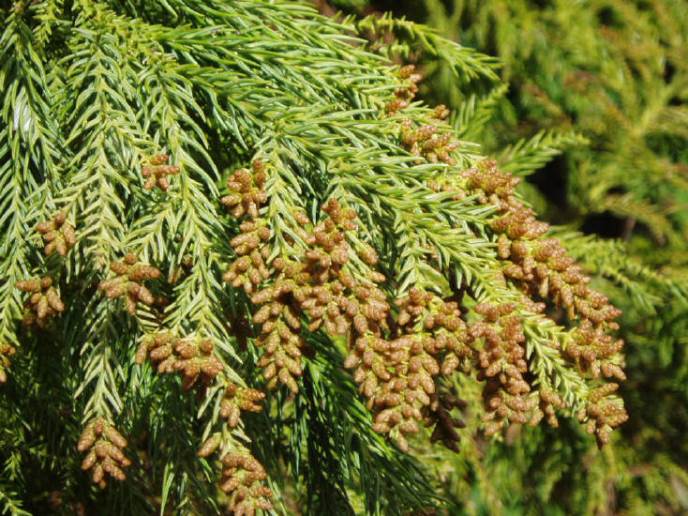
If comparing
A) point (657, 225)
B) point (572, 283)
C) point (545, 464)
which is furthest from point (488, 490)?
point (572, 283)

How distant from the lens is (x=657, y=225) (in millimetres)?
1926

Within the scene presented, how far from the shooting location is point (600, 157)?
77.9 inches

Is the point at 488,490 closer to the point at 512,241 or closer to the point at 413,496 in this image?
the point at 413,496

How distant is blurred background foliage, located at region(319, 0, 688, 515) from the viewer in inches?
74.4

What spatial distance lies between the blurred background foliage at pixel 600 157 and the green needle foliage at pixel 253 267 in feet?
3.01

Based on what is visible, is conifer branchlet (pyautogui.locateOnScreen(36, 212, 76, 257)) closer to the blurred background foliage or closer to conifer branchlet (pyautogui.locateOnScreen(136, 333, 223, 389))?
conifer branchlet (pyautogui.locateOnScreen(136, 333, 223, 389))

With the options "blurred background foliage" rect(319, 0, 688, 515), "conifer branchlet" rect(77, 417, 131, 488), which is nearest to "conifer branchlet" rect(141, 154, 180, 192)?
"conifer branchlet" rect(77, 417, 131, 488)

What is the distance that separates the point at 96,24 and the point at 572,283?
2.10 ft

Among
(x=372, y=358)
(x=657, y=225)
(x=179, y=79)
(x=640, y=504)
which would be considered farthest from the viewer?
(x=640, y=504)

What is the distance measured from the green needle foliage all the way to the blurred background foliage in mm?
918

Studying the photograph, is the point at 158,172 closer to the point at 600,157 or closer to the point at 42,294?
the point at 42,294

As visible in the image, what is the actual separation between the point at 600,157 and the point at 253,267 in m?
1.56

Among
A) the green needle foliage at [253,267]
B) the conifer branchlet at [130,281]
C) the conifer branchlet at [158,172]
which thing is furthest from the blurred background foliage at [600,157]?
the conifer branchlet at [130,281]

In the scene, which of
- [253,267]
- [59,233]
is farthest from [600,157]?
[59,233]
